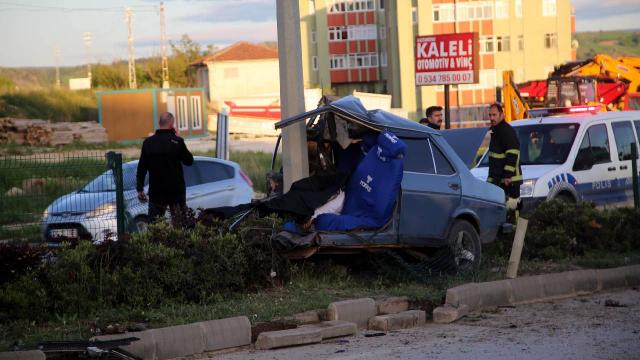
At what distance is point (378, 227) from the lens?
Result: 10.5 m

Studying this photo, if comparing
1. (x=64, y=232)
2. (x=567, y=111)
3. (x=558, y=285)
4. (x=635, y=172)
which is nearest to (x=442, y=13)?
(x=567, y=111)

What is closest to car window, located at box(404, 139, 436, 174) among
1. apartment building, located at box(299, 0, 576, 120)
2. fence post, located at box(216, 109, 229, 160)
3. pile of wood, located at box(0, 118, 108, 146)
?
fence post, located at box(216, 109, 229, 160)

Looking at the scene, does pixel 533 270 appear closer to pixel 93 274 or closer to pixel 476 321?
pixel 476 321

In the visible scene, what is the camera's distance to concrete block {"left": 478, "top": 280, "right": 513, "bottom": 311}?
10.0 metres

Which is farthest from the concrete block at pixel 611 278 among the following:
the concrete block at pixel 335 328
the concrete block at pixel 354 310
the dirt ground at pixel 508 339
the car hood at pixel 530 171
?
the car hood at pixel 530 171

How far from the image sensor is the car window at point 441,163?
11.7 metres

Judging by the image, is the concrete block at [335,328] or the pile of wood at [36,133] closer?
the concrete block at [335,328]

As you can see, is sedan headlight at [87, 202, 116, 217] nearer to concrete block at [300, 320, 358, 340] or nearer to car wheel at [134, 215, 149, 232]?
car wheel at [134, 215, 149, 232]

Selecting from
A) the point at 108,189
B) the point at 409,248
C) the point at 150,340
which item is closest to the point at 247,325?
the point at 150,340

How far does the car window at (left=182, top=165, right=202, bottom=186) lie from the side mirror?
6505 mm

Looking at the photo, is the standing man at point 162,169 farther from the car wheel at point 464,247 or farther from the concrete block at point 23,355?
the concrete block at point 23,355

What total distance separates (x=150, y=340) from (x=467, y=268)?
4.77m

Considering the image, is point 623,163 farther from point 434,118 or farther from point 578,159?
point 434,118

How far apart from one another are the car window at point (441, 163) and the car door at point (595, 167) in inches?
216
